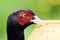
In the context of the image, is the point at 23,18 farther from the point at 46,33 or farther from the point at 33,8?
the point at 33,8

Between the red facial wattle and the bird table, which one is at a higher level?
the red facial wattle

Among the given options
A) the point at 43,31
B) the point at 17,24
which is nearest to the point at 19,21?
the point at 17,24

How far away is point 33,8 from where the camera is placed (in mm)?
3004

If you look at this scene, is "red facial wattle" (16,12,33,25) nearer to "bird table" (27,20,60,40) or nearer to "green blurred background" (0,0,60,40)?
"bird table" (27,20,60,40)

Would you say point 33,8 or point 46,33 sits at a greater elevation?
point 33,8

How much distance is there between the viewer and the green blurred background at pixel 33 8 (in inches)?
116

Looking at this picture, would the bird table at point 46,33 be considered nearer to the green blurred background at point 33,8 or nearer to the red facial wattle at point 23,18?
the red facial wattle at point 23,18

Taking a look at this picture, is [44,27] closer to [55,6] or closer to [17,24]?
[17,24]

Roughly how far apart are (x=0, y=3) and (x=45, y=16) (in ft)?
1.94

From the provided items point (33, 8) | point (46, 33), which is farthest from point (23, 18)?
point (33, 8)

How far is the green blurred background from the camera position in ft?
9.65

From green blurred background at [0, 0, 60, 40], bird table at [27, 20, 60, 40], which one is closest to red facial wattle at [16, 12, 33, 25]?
bird table at [27, 20, 60, 40]

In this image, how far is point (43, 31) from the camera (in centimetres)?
168

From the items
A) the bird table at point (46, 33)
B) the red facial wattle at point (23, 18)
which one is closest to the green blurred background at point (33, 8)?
the bird table at point (46, 33)
